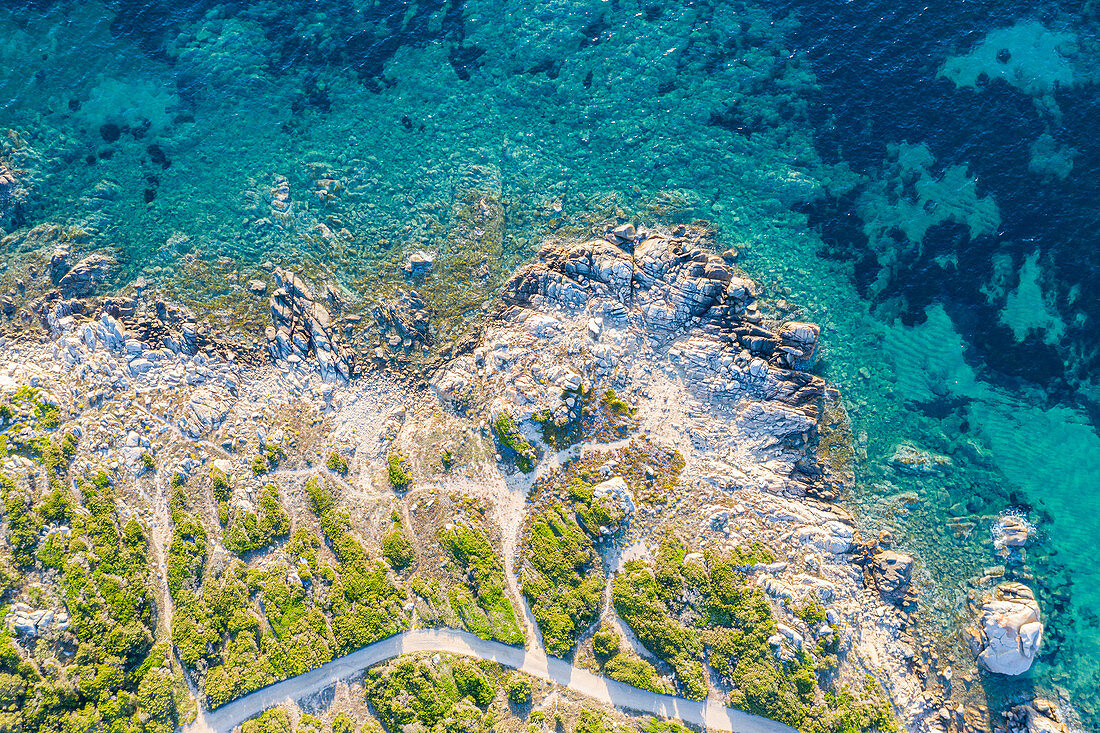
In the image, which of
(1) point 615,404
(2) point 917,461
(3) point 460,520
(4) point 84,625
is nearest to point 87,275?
(4) point 84,625

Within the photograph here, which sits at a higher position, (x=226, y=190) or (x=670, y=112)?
(x=226, y=190)

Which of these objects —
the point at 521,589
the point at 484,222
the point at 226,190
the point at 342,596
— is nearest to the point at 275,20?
the point at 226,190

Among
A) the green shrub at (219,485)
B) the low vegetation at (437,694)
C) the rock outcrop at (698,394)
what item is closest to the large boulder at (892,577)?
the rock outcrop at (698,394)

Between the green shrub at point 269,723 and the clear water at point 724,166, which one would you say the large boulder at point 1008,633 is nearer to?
the clear water at point 724,166

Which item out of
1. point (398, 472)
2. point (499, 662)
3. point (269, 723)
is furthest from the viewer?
point (398, 472)

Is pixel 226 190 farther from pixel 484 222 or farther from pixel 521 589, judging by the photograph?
pixel 521 589

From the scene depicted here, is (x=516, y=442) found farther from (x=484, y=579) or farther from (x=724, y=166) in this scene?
(x=724, y=166)
